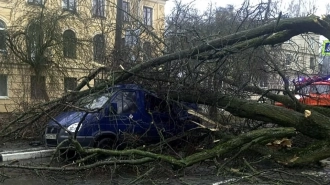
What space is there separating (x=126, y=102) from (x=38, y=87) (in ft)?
23.2

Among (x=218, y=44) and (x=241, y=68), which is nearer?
(x=218, y=44)

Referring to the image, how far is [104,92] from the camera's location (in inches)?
294

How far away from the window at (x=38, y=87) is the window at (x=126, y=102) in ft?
18.0

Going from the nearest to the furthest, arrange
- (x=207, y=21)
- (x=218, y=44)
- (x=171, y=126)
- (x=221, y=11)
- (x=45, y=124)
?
(x=218, y=44), (x=171, y=126), (x=45, y=124), (x=207, y=21), (x=221, y=11)

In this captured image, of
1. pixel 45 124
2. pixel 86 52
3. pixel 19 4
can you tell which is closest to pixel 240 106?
pixel 45 124

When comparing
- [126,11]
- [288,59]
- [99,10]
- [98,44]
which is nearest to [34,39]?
[99,10]

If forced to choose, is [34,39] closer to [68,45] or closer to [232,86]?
[68,45]

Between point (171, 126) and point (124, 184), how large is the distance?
193 cm

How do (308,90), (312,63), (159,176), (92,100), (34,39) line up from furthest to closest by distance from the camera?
(34,39) < (312,63) < (308,90) < (92,100) < (159,176)

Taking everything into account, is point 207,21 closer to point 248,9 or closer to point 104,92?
point 248,9

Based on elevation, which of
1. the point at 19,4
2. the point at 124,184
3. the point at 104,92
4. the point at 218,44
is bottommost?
the point at 124,184

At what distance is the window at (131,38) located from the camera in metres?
9.48


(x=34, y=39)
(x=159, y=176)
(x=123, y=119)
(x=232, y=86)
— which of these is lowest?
(x=159, y=176)

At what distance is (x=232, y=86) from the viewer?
822 centimetres
